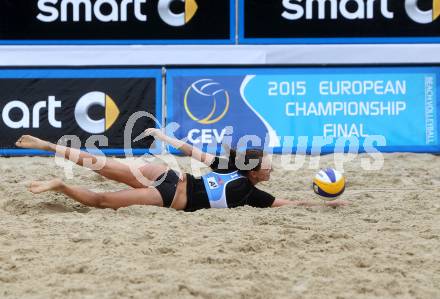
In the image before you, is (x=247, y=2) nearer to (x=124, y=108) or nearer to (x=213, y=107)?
(x=213, y=107)

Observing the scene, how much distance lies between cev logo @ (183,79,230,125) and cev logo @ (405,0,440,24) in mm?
2994

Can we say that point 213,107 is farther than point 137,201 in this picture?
Yes

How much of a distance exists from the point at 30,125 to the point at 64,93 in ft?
2.16

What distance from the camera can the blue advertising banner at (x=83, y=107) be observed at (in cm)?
956

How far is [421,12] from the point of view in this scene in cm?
996

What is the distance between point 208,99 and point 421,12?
3.41m

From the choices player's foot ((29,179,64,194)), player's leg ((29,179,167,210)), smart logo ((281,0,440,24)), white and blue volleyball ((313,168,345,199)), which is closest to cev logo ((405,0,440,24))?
smart logo ((281,0,440,24))

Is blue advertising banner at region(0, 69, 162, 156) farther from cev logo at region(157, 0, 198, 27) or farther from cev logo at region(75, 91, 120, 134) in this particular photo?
cev logo at region(157, 0, 198, 27)

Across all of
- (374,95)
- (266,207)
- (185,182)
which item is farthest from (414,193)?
(374,95)

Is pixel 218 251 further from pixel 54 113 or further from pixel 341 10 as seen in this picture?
pixel 341 10

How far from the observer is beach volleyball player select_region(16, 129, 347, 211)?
5320mm

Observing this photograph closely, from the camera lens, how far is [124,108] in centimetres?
969

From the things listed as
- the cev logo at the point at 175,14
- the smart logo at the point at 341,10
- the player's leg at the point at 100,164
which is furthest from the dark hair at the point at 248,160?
the smart logo at the point at 341,10

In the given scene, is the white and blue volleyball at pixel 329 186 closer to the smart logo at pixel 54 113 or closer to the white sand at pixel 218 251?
the white sand at pixel 218 251
